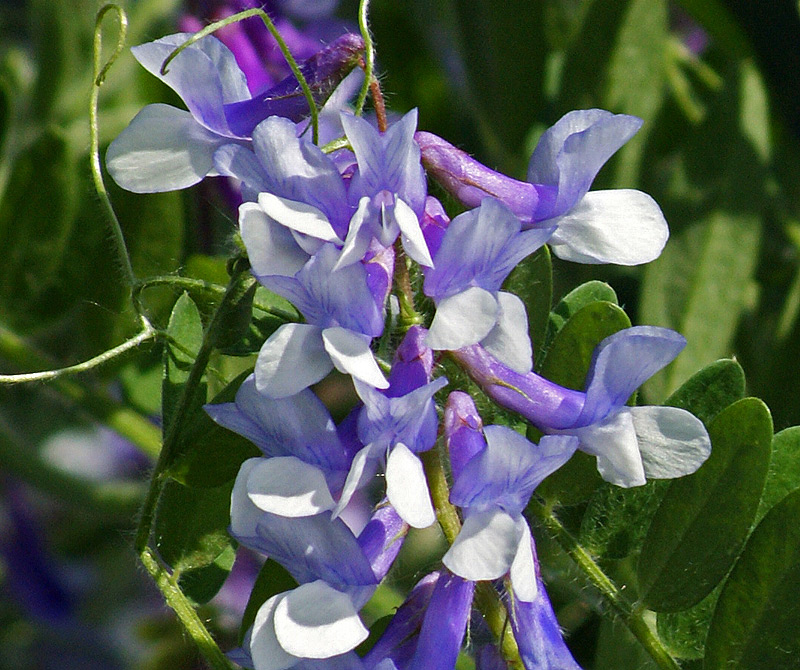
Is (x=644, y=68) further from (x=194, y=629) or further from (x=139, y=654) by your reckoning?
(x=139, y=654)

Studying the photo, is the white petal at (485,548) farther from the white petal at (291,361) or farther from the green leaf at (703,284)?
the green leaf at (703,284)

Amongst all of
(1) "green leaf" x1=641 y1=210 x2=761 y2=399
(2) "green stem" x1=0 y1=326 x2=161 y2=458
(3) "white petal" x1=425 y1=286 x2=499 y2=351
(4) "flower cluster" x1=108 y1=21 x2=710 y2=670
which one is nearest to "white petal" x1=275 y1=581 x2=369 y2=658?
(4) "flower cluster" x1=108 y1=21 x2=710 y2=670

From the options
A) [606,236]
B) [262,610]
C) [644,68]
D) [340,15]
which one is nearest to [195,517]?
[262,610]

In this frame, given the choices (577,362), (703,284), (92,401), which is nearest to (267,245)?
(577,362)

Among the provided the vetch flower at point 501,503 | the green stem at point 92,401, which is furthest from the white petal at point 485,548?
the green stem at point 92,401

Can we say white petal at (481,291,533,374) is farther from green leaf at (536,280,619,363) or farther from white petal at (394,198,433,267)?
green leaf at (536,280,619,363)

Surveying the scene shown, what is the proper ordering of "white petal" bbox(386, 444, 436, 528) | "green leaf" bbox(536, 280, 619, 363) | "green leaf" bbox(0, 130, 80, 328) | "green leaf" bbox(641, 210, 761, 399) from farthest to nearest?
"green leaf" bbox(641, 210, 761, 399) < "green leaf" bbox(0, 130, 80, 328) < "green leaf" bbox(536, 280, 619, 363) < "white petal" bbox(386, 444, 436, 528)

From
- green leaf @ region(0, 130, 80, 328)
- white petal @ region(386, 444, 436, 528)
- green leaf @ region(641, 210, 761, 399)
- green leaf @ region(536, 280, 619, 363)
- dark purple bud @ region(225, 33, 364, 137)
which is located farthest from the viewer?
green leaf @ region(641, 210, 761, 399)
